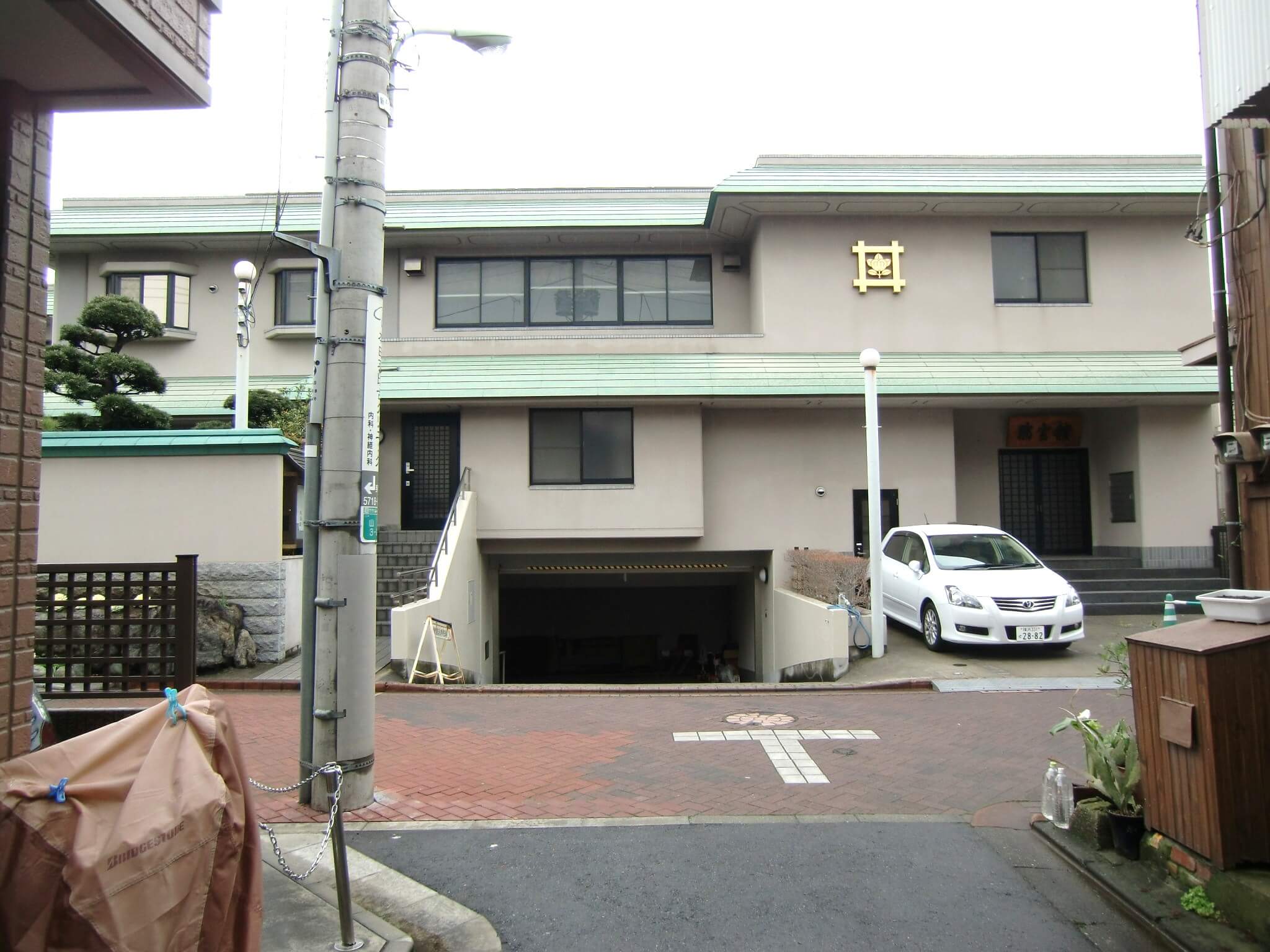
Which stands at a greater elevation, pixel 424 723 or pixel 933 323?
pixel 933 323

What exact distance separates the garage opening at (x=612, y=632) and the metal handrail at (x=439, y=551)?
6549 mm

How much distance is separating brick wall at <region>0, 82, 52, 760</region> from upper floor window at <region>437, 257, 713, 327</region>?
14.9 m

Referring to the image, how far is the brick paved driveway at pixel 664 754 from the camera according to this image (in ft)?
20.0

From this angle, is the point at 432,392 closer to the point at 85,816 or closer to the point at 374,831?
the point at 374,831

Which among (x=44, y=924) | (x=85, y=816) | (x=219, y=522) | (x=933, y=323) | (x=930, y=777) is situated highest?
(x=933, y=323)

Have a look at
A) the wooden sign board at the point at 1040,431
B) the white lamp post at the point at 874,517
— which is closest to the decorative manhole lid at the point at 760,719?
the white lamp post at the point at 874,517

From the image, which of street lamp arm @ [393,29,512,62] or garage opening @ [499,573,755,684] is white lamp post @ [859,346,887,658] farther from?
garage opening @ [499,573,755,684]

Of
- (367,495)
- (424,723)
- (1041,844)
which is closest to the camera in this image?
(1041,844)

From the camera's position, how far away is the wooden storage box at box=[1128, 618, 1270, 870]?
4.02 m

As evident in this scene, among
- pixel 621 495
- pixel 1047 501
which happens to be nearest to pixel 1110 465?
pixel 1047 501

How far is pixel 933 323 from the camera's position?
16.9 m

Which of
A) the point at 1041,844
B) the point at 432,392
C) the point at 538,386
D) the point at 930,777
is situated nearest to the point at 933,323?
the point at 538,386

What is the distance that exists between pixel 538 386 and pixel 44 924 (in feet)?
44.9

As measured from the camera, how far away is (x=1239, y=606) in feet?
14.2
